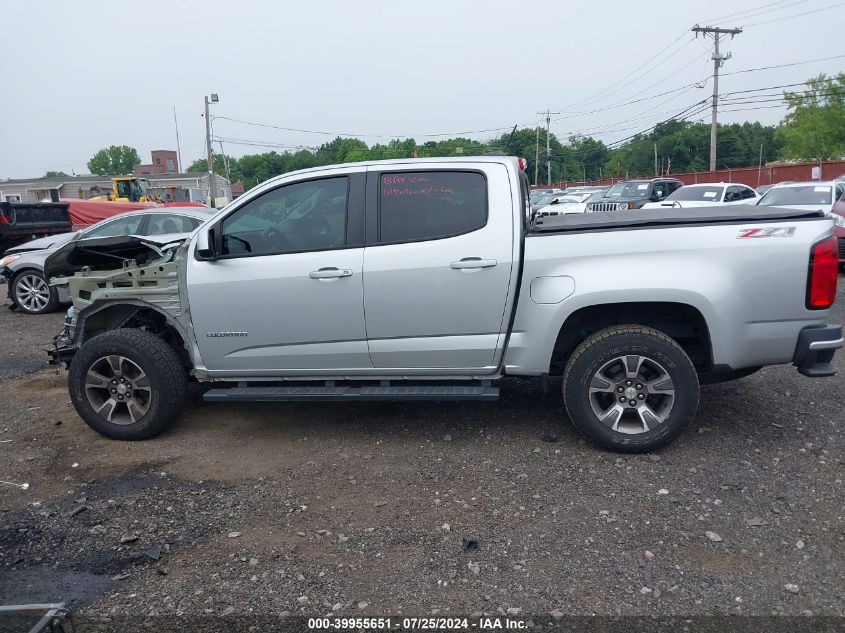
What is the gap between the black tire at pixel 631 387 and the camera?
4.27 metres

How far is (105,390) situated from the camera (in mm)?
5000

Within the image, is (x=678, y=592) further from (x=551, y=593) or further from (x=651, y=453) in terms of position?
(x=651, y=453)

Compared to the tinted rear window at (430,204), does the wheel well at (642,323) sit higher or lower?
lower

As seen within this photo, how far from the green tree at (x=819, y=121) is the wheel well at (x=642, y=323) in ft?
202

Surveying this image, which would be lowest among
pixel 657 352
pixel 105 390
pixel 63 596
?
pixel 63 596

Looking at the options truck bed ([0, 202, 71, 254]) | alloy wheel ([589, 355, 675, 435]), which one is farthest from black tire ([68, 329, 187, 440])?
truck bed ([0, 202, 71, 254])

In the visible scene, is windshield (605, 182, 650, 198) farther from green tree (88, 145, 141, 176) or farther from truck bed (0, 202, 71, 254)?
green tree (88, 145, 141, 176)

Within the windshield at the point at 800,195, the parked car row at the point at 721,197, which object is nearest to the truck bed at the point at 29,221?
the parked car row at the point at 721,197

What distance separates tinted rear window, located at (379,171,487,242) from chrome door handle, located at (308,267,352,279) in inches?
13.5

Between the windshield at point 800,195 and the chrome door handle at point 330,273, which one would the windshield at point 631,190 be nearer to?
the windshield at point 800,195

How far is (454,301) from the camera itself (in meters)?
4.46

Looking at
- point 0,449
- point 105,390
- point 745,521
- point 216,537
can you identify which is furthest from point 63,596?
point 745,521

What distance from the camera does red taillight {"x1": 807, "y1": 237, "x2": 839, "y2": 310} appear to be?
408cm

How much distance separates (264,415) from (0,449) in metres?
1.95
